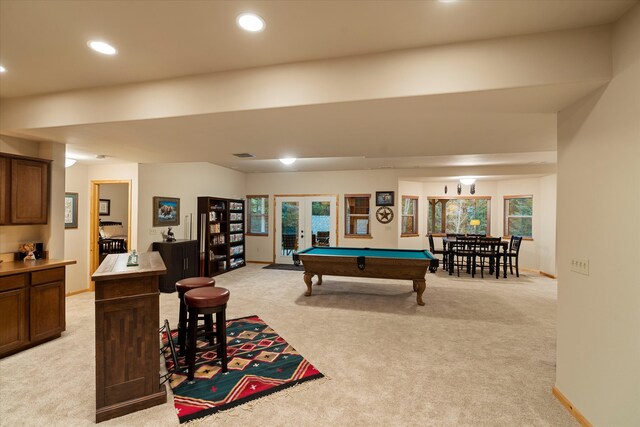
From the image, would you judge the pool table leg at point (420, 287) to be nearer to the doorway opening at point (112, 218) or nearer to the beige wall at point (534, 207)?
the beige wall at point (534, 207)

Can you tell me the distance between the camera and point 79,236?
221 inches

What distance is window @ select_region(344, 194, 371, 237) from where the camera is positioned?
8.73 meters

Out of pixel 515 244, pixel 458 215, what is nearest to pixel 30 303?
pixel 515 244

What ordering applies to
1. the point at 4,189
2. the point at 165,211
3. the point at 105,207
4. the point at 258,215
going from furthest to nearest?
the point at 258,215 → the point at 105,207 → the point at 165,211 → the point at 4,189

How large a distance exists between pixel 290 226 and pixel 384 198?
2.94 meters

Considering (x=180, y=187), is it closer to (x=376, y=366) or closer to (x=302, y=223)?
(x=302, y=223)

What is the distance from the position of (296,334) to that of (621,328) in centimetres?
306

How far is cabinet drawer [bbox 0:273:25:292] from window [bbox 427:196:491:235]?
9042mm

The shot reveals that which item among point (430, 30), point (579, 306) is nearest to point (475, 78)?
point (430, 30)

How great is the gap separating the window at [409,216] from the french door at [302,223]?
2081mm

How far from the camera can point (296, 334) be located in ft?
12.6

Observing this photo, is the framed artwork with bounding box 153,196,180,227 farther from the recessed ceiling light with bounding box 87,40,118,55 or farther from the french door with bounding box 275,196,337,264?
the recessed ceiling light with bounding box 87,40,118,55

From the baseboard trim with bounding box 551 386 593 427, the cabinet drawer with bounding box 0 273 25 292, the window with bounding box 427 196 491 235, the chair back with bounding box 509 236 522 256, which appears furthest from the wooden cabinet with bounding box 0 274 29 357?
the chair back with bounding box 509 236 522 256

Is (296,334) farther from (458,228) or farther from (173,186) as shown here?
(458,228)
